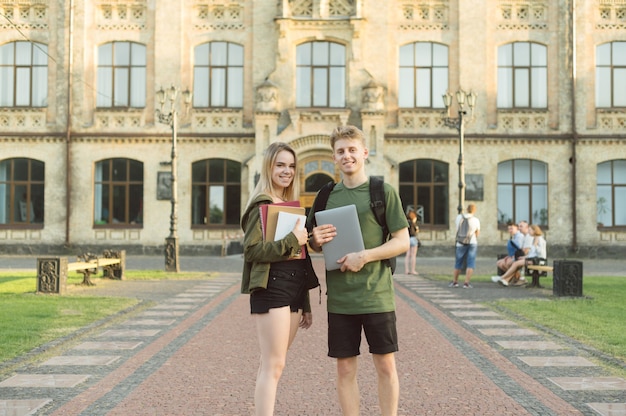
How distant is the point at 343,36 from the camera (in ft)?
106

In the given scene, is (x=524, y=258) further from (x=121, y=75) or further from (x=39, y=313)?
(x=121, y=75)

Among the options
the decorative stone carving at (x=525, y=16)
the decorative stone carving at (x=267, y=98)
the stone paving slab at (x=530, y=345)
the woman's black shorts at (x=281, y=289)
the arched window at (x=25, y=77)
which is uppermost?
the decorative stone carving at (x=525, y=16)

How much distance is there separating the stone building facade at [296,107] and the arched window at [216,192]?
2.4 inches

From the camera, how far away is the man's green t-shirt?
494cm

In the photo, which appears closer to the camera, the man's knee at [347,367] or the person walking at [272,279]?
the person walking at [272,279]

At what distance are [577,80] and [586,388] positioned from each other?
28107 millimetres

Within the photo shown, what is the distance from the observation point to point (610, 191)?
32656mm

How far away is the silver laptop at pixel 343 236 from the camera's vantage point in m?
4.87

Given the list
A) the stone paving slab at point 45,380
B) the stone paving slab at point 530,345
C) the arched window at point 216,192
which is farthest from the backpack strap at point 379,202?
the arched window at point 216,192

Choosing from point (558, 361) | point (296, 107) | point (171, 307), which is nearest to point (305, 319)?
point (558, 361)

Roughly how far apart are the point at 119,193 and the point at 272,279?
28.9m

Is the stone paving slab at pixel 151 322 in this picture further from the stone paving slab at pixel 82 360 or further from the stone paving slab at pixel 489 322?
the stone paving slab at pixel 489 322

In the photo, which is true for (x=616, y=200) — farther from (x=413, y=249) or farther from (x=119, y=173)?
(x=119, y=173)

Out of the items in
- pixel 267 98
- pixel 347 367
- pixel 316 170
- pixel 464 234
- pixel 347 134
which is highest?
pixel 267 98
